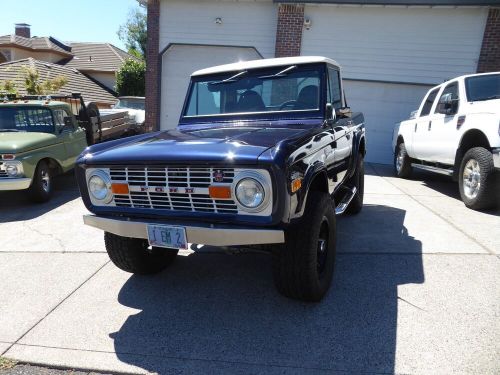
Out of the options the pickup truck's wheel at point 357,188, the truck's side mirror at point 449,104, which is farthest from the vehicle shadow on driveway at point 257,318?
the truck's side mirror at point 449,104

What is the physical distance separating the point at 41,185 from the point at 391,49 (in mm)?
9206

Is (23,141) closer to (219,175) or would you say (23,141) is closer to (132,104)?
(219,175)

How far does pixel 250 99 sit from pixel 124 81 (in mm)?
24726

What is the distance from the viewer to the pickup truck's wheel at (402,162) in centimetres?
845

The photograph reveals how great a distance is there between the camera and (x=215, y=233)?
8.18 feet

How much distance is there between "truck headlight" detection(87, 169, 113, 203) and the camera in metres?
2.88

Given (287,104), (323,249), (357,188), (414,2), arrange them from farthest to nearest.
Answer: (414,2), (357,188), (287,104), (323,249)

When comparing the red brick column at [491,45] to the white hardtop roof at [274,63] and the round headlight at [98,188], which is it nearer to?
the white hardtop roof at [274,63]

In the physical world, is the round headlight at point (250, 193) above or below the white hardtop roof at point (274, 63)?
below

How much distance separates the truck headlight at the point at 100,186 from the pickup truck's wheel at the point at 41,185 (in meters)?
3.89

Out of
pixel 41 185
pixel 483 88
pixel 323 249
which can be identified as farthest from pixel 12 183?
pixel 483 88

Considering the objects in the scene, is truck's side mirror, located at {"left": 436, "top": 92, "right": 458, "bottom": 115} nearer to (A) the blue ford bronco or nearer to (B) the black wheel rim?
(A) the blue ford bronco

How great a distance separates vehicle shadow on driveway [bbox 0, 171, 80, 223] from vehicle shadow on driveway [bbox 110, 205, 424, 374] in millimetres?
3171

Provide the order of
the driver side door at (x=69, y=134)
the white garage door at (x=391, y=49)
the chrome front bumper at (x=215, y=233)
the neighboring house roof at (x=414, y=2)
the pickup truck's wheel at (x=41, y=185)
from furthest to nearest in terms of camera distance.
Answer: the white garage door at (x=391, y=49) → the neighboring house roof at (x=414, y=2) → the driver side door at (x=69, y=134) → the pickup truck's wheel at (x=41, y=185) → the chrome front bumper at (x=215, y=233)
